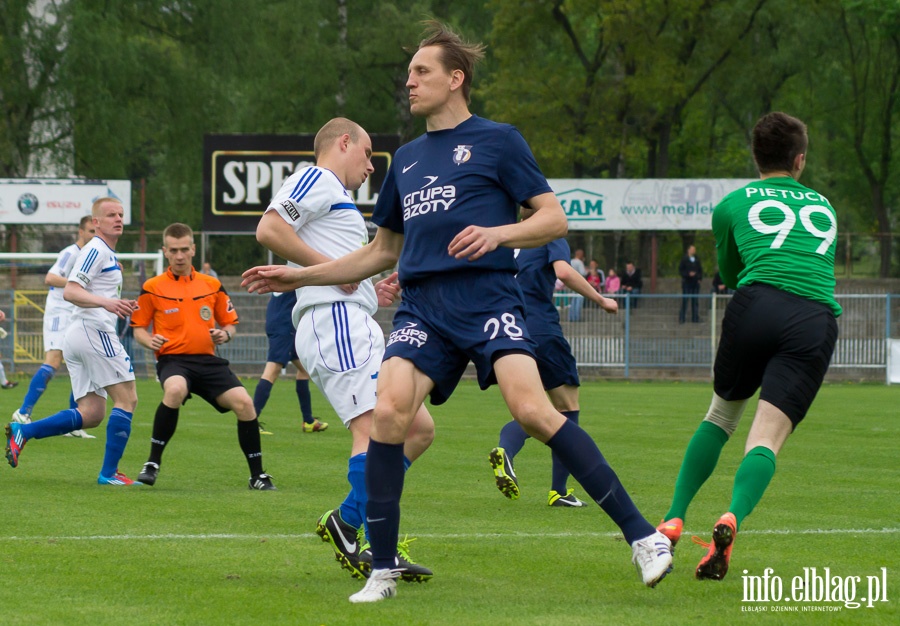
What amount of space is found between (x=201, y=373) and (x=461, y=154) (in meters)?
4.41

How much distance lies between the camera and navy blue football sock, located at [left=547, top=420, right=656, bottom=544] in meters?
5.13

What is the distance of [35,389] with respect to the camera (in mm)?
15102

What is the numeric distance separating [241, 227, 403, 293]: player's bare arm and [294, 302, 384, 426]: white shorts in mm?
566

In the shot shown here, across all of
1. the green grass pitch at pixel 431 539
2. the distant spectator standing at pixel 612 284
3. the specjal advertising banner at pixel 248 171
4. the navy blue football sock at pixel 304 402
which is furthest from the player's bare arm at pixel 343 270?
the distant spectator standing at pixel 612 284

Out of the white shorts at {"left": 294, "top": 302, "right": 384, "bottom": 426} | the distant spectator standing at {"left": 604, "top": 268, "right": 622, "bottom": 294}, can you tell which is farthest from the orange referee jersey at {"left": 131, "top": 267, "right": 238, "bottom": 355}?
the distant spectator standing at {"left": 604, "top": 268, "right": 622, "bottom": 294}

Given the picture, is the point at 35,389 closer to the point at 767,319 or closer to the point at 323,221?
the point at 323,221

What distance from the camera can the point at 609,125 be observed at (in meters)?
43.8

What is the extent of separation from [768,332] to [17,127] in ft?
131

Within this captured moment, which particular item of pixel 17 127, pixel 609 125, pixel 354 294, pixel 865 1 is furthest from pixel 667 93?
pixel 354 294

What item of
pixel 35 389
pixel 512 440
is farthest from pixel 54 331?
pixel 512 440

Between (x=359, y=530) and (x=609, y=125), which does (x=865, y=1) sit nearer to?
(x=609, y=125)

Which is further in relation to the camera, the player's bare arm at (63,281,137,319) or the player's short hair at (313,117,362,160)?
the player's bare arm at (63,281,137,319)

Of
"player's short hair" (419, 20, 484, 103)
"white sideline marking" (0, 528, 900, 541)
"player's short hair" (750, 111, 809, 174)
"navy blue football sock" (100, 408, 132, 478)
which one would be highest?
"player's short hair" (419, 20, 484, 103)

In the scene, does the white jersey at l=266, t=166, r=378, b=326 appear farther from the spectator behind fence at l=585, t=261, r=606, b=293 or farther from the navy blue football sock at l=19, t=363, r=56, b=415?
the spectator behind fence at l=585, t=261, r=606, b=293
